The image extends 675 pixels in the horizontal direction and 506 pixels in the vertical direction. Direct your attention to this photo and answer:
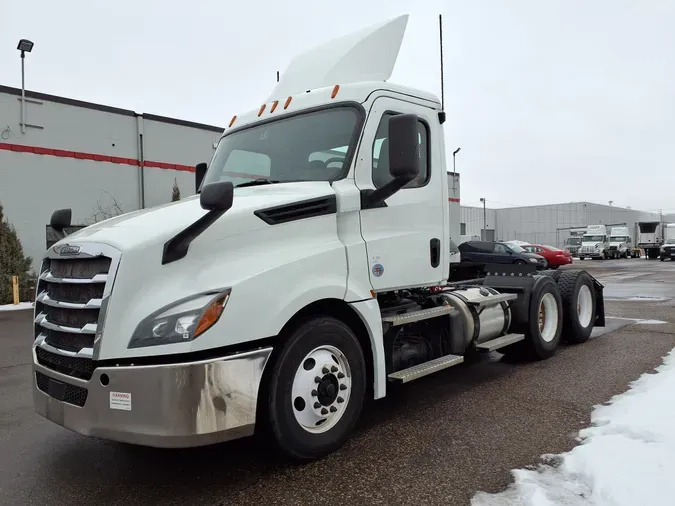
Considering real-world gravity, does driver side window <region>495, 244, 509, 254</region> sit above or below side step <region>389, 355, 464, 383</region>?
above

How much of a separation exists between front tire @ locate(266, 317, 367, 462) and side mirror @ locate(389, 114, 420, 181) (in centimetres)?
120

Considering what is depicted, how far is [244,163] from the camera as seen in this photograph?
14.8ft

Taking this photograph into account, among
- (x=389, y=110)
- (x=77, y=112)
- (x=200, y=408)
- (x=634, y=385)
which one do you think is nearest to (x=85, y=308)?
(x=200, y=408)

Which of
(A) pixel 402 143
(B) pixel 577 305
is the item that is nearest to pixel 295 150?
(A) pixel 402 143

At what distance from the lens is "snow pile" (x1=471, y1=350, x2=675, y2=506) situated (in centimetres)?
291

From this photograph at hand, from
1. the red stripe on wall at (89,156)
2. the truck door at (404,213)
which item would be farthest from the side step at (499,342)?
the red stripe on wall at (89,156)

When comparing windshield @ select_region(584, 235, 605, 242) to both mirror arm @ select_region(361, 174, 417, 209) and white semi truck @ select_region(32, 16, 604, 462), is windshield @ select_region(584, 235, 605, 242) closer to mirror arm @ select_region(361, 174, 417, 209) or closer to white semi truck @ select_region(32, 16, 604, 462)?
white semi truck @ select_region(32, 16, 604, 462)

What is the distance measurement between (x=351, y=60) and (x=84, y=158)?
14587 millimetres

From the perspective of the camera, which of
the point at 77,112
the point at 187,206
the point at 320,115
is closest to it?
the point at 187,206

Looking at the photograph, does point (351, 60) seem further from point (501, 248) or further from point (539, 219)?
point (539, 219)

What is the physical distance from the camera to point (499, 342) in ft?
18.4

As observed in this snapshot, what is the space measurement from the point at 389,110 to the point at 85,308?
278 centimetres

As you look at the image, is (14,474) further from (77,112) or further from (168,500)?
(77,112)

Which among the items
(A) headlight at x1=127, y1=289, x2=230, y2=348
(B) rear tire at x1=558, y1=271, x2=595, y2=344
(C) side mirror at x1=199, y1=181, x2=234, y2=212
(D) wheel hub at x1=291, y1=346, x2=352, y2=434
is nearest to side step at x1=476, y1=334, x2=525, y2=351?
(B) rear tire at x1=558, y1=271, x2=595, y2=344
